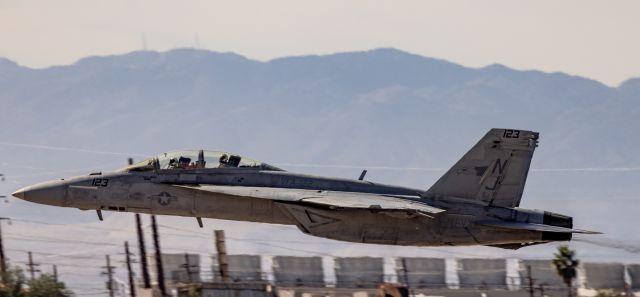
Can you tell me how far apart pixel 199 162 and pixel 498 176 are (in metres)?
8.68

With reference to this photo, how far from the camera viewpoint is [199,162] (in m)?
35.6

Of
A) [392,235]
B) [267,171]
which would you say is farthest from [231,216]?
[392,235]

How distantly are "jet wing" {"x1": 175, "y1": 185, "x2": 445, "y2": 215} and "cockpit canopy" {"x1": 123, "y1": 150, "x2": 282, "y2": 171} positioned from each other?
2.41 feet

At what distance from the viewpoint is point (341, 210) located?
3459 centimetres

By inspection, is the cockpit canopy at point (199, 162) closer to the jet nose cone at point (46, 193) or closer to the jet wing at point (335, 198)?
the jet wing at point (335, 198)

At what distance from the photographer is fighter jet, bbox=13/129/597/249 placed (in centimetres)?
3475

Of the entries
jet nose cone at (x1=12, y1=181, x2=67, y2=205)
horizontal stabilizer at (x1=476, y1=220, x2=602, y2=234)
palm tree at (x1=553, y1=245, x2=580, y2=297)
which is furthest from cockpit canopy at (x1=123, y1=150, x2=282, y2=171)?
palm tree at (x1=553, y1=245, x2=580, y2=297)

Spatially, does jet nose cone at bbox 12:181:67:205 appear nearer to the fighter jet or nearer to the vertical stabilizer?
the fighter jet

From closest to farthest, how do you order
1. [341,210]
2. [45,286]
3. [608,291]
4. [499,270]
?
[341,210] < [45,286] < [608,291] < [499,270]

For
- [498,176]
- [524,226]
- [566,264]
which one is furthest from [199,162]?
[566,264]

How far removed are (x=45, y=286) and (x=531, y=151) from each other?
139 ft

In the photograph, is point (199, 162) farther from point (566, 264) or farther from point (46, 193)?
point (566, 264)

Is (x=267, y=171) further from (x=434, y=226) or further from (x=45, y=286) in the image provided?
(x=45, y=286)

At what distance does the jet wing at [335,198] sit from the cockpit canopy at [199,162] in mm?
736
